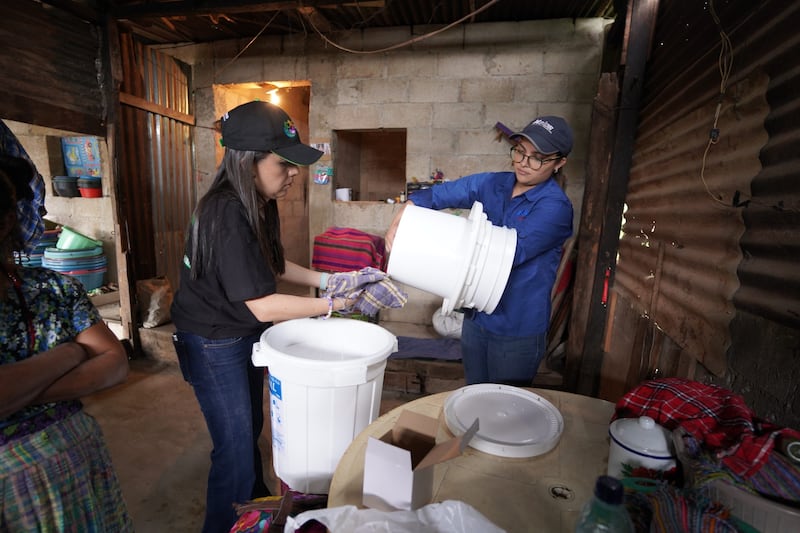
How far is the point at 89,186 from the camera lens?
3.94 metres

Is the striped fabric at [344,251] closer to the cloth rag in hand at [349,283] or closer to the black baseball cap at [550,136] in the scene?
the cloth rag in hand at [349,283]

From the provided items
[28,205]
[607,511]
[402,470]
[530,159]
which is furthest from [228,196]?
[607,511]

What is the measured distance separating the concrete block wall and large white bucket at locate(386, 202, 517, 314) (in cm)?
262

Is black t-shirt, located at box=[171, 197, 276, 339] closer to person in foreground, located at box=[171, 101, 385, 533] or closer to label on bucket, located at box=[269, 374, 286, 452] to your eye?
person in foreground, located at box=[171, 101, 385, 533]

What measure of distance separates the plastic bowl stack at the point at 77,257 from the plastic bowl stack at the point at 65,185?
14.4 inches

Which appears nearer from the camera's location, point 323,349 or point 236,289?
point 236,289

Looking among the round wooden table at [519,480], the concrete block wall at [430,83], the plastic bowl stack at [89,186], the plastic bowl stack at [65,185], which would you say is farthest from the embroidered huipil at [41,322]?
the plastic bowl stack at [65,185]

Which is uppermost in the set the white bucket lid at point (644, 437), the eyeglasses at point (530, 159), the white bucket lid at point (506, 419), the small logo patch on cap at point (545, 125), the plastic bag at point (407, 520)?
the small logo patch on cap at point (545, 125)

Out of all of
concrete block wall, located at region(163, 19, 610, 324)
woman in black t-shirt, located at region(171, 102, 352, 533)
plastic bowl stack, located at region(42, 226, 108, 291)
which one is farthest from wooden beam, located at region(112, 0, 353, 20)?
plastic bowl stack, located at region(42, 226, 108, 291)

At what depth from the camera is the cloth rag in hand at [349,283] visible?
1564mm

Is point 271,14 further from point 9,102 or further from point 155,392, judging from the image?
point 155,392

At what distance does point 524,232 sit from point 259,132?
105 centimetres

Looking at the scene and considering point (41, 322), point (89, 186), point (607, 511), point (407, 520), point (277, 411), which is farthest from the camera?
point (89, 186)

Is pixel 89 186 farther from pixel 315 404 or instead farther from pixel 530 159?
pixel 530 159
